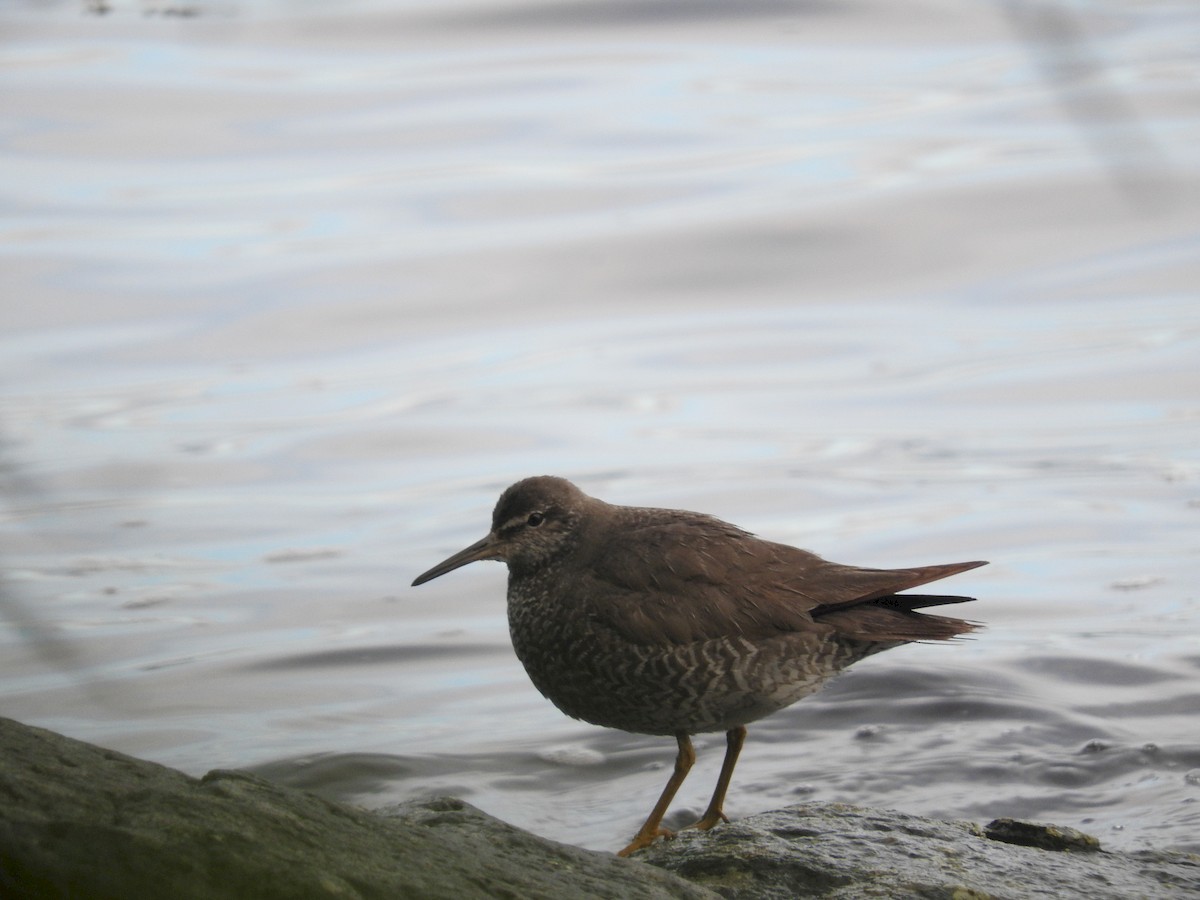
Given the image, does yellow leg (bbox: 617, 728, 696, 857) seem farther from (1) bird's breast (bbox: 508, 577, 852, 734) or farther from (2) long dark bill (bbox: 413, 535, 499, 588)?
(2) long dark bill (bbox: 413, 535, 499, 588)

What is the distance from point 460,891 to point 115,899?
2.69ft

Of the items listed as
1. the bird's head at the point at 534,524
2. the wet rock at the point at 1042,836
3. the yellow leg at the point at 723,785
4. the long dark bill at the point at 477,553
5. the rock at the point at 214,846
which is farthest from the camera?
the long dark bill at the point at 477,553

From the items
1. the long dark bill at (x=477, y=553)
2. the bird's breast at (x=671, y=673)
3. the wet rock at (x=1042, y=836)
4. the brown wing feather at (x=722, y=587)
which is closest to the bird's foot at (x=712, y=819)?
the bird's breast at (x=671, y=673)

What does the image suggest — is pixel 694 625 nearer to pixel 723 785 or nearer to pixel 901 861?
pixel 723 785

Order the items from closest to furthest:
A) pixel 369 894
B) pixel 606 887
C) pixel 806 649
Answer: pixel 369 894 < pixel 606 887 < pixel 806 649

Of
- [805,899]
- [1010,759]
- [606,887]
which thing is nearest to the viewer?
[606,887]

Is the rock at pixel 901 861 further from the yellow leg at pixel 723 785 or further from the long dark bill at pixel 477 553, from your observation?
the long dark bill at pixel 477 553

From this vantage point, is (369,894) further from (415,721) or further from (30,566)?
(30,566)

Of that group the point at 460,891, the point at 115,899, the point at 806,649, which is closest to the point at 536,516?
the point at 806,649

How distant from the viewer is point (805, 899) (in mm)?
4086

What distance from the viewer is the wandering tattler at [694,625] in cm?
535

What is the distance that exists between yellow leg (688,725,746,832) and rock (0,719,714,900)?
64.9 inches

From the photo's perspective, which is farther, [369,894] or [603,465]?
[603,465]

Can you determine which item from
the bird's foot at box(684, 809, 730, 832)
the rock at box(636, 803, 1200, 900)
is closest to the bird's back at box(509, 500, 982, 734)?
the bird's foot at box(684, 809, 730, 832)
